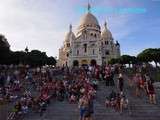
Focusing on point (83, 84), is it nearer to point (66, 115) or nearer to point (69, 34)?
point (66, 115)

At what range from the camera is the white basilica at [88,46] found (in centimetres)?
10331

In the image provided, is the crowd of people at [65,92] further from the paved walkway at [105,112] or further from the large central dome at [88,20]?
the large central dome at [88,20]

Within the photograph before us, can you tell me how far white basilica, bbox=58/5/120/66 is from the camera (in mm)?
103312

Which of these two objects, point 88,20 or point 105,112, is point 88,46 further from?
point 105,112

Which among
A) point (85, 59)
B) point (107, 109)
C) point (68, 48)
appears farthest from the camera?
point (68, 48)

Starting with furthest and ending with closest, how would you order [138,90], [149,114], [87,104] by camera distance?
1. [138,90]
2. [149,114]
3. [87,104]

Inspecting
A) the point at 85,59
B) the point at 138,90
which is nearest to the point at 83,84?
the point at 138,90

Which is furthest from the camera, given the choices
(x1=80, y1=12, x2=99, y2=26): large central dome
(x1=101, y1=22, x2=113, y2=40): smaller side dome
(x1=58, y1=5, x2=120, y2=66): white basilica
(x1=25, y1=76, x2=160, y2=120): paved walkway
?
(x1=101, y1=22, x2=113, y2=40): smaller side dome

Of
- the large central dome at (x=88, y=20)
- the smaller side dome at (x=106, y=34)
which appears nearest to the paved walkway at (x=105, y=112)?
the large central dome at (x=88, y=20)

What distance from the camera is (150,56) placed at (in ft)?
247

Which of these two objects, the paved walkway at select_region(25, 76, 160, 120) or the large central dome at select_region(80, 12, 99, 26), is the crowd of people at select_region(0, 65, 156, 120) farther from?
the large central dome at select_region(80, 12, 99, 26)

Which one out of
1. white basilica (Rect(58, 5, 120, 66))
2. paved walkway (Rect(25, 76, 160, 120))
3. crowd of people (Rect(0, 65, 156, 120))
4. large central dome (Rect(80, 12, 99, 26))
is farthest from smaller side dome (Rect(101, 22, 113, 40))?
paved walkway (Rect(25, 76, 160, 120))

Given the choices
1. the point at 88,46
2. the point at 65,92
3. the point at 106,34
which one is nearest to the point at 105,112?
the point at 65,92

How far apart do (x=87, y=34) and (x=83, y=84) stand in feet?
279
